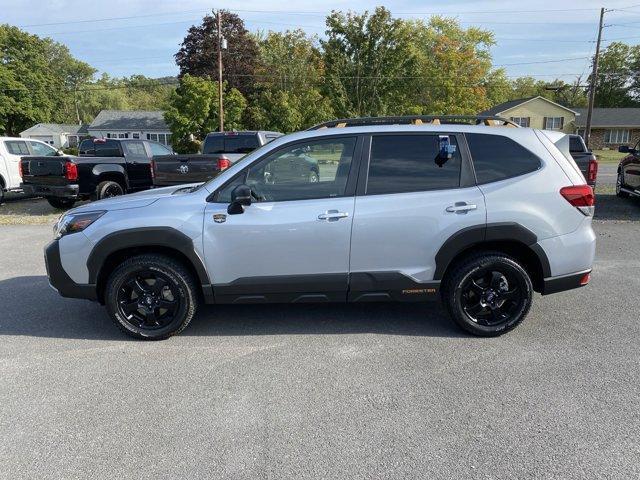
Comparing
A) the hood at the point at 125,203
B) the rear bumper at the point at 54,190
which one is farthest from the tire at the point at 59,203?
the hood at the point at 125,203

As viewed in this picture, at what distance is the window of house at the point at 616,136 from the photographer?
58188 millimetres

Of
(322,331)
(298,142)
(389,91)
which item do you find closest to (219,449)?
(322,331)

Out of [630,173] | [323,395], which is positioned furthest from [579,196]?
[630,173]

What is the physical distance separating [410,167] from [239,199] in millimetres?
1521

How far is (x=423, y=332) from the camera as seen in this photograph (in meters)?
4.55

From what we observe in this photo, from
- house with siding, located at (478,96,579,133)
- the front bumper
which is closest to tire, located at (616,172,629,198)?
the front bumper

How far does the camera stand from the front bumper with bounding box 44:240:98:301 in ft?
14.3

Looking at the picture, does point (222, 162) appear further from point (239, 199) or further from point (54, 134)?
point (54, 134)

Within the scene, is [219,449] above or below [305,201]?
below

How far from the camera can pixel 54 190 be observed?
11.2 m

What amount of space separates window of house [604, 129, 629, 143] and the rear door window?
2542 inches

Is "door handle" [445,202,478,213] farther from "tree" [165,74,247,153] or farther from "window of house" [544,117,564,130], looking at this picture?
"window of house" [544,117,564,130]

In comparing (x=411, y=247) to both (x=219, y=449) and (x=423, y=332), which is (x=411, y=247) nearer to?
(x=423, y=332)

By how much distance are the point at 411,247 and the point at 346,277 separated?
0.62 meters
